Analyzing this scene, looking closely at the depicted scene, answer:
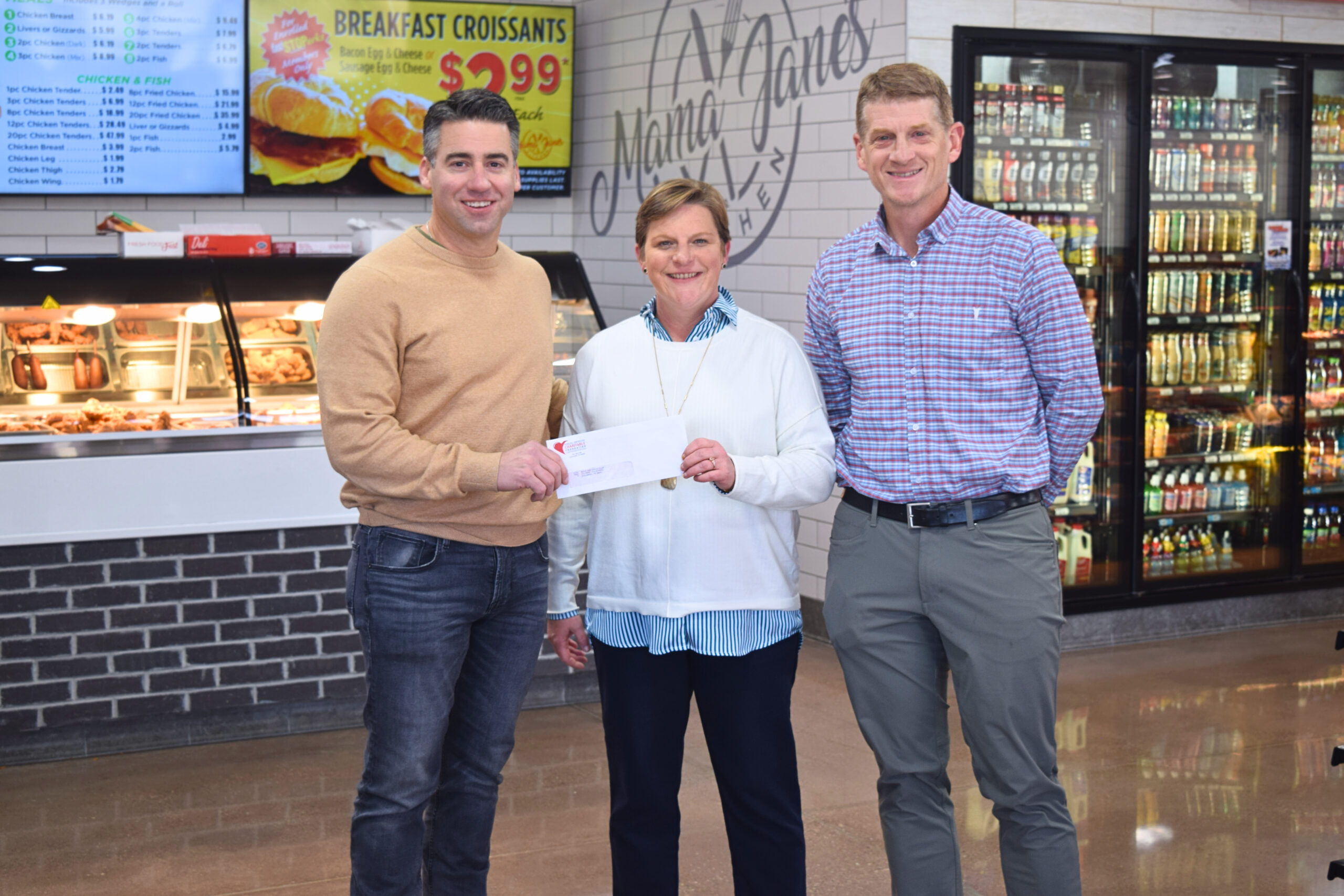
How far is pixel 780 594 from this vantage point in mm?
2547

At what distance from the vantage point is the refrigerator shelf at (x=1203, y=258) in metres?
5.81

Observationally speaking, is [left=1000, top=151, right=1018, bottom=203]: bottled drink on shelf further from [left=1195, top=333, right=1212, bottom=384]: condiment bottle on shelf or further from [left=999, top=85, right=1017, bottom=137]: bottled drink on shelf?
[left=1195, top=333, right=1212, bottom=384]: condiment bottle on shelf

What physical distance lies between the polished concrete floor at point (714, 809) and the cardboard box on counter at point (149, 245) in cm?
169

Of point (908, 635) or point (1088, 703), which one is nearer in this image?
point (908, 635)

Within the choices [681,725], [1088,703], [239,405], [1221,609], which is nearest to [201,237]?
[239,405]

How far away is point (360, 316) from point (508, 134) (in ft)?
1.38

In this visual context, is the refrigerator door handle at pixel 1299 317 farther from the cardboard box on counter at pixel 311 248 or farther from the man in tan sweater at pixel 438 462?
the man in tan sweater at pixel 438 462

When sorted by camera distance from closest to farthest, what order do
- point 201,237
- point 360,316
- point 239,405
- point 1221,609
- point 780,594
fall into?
point 360,316 < point 780,594 < point 239,405 < point 201,237 < point 1221,609

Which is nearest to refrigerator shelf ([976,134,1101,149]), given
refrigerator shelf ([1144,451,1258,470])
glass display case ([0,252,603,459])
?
refrigerator shelf ([1144,451,1258,470])

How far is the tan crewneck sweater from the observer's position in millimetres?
2357

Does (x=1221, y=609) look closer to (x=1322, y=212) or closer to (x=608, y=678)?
(x=1322, y=212)

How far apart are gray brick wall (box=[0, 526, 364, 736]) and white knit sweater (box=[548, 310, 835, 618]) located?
204cm

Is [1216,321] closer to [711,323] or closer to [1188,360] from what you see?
[1188,360]

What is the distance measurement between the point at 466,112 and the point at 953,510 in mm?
1117
